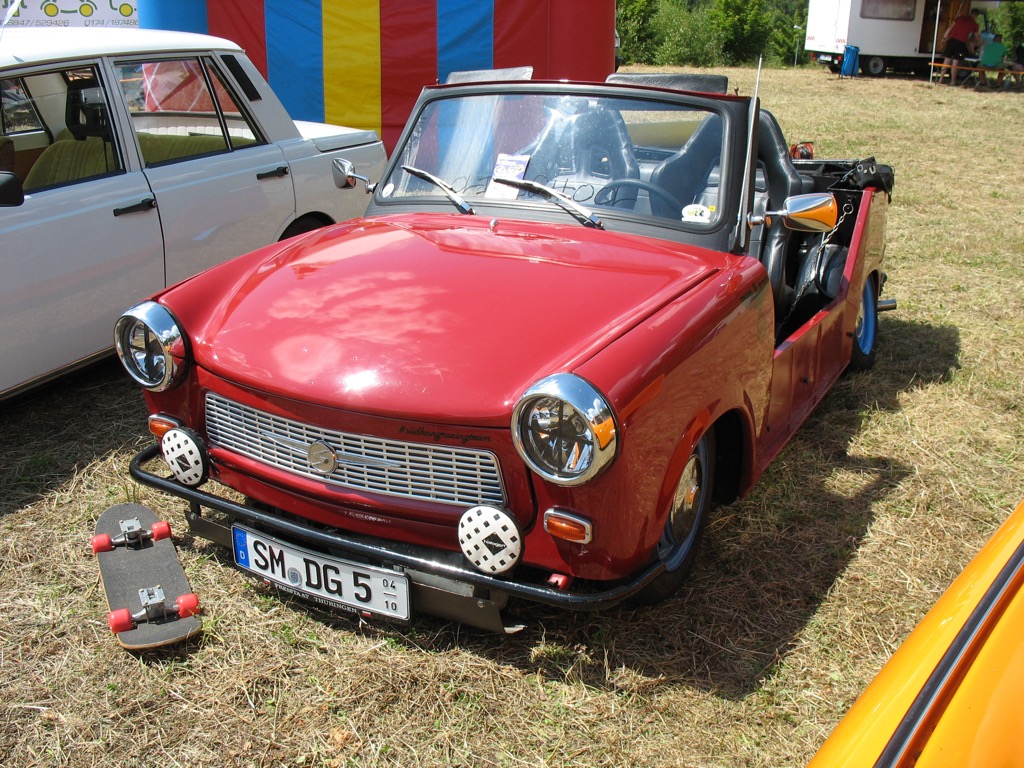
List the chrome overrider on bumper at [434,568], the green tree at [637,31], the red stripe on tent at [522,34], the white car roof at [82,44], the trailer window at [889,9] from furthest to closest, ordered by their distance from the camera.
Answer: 1. the green tree at [637,31]
2. the trailer window at [889,9]
3. the red stripe on tent at [522,34]
4. the white car roof at [82,44]
5. the chrome overrider on bumper at [434,568]

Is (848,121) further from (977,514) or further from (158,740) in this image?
(158,740)

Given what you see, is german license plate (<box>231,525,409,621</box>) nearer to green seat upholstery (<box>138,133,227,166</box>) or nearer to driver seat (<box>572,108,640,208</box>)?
driver seat (<box>572,108,640,208</box>)

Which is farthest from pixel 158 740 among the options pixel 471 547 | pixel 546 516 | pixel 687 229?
pixel 687 229

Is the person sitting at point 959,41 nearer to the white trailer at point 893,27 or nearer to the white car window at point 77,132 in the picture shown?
the white trailer at point 893,27

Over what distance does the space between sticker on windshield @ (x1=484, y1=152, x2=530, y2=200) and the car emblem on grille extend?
1.34 meters

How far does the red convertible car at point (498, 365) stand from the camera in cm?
236

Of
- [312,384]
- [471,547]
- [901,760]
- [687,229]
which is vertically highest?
[687,229]

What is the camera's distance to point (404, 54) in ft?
26.1

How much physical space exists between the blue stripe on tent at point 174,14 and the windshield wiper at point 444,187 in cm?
487

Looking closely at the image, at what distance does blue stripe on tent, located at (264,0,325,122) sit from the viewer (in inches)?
305

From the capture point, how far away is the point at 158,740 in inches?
96.0

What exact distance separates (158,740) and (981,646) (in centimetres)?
198

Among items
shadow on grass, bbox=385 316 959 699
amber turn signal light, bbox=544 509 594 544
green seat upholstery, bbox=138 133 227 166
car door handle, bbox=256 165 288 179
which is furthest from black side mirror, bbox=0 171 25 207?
amber turn signal light, bbox=544 509 594 544

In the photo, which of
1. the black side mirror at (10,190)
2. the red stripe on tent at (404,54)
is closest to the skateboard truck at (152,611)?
the black side mirror at (10,190)
